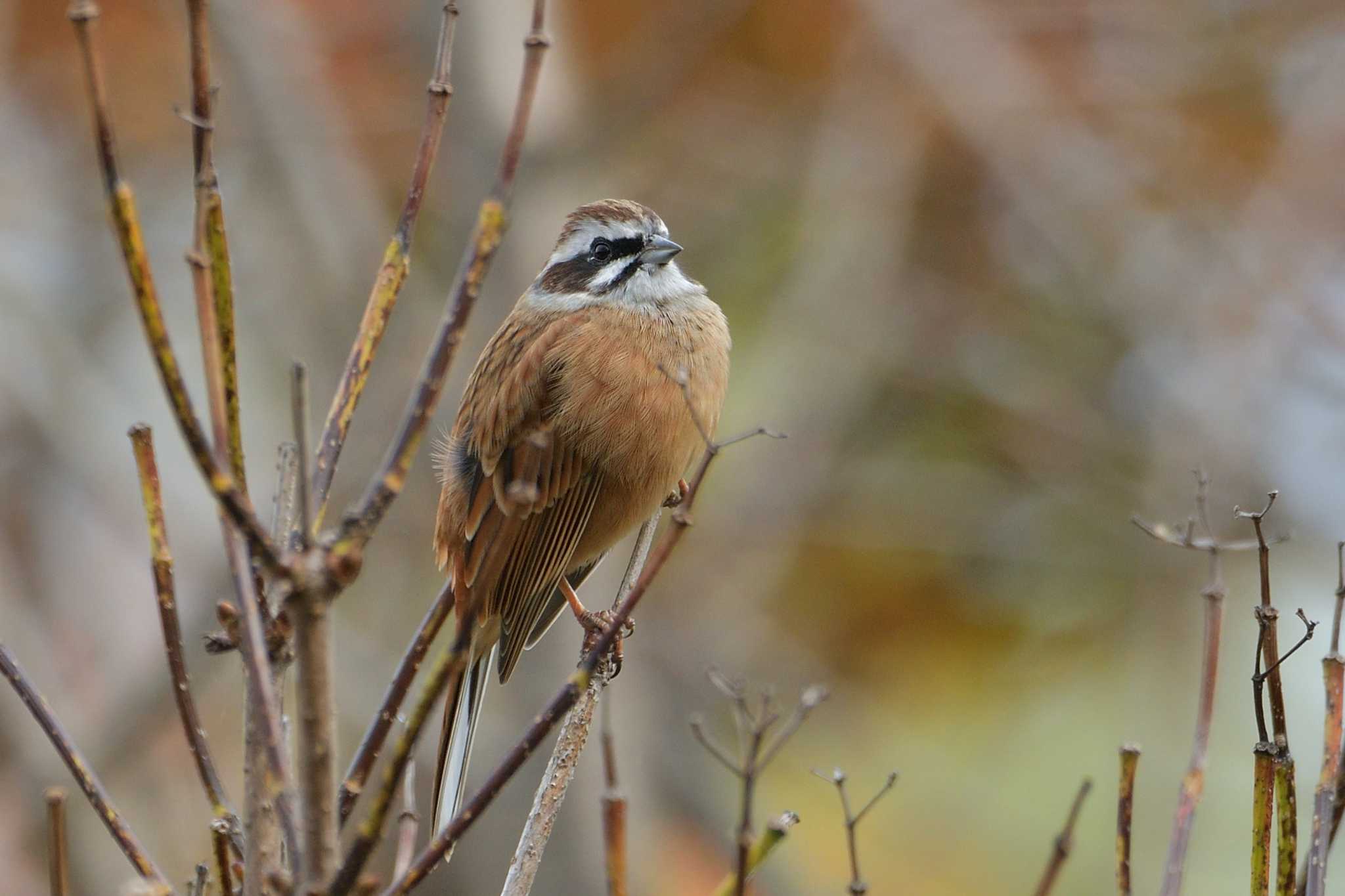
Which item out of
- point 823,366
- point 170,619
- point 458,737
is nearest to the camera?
point 170,619

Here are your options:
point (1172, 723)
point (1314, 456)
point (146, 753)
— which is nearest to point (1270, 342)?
point (1314, 456)

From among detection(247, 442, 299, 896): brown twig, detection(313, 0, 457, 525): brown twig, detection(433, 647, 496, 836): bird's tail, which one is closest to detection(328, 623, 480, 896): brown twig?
detection(247, 442, 299, 896): brown twig

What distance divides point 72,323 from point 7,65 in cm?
203

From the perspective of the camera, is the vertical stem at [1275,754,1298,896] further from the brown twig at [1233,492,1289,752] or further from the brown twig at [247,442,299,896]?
the brown twig at [247,442,299,896]

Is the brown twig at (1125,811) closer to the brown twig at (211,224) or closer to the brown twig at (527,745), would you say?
the brown twig at (527,745)

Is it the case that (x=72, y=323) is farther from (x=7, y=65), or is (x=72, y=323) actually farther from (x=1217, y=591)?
(x=1217, y=591)

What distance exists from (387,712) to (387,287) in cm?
64

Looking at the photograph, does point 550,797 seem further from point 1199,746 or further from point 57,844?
point 1199,746

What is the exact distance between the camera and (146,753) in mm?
7008

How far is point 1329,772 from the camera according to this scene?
204 cm

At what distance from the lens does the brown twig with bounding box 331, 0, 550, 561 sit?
1673mm

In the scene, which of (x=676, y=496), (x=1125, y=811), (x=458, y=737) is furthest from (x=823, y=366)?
(x=1125, y=811)

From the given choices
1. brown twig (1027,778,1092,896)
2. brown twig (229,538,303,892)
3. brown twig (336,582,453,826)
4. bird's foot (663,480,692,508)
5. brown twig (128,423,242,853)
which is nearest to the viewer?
brown twig (229,538,303,892)

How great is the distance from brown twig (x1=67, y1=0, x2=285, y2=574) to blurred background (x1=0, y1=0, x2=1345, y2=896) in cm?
540
